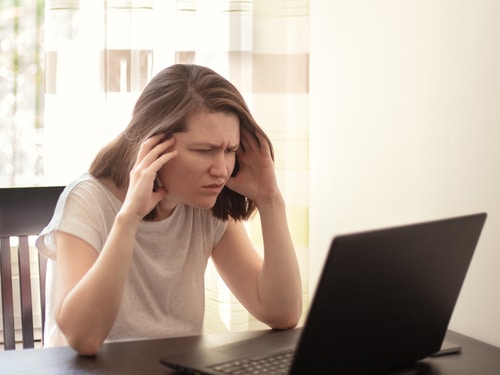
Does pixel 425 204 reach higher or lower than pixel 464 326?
higher

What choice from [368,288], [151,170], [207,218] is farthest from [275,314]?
[368,288]

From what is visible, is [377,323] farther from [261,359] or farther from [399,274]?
[261,359]

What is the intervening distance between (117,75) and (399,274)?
1291 mm

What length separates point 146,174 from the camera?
155 centimetres

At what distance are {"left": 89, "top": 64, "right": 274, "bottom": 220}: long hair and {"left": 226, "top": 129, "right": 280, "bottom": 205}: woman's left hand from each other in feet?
0.18

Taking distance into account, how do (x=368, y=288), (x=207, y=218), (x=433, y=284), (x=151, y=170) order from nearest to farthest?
(x=368, y=288) → (x=433, y=284) → (x=151, y=170) → (x=207, y=218)

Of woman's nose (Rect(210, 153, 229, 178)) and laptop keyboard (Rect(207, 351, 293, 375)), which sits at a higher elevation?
woman's nose (Rect(210, 153, 229, 178))

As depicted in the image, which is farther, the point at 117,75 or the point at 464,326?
the point at 117,75

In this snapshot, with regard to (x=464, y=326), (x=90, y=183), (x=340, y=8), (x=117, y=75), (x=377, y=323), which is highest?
(x=340, y=8)

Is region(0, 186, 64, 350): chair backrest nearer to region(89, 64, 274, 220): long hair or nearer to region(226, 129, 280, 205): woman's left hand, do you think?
region(89, 64, 274, 220): long hair

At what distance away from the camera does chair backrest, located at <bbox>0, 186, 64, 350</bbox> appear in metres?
1.70

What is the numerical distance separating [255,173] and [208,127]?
23cm

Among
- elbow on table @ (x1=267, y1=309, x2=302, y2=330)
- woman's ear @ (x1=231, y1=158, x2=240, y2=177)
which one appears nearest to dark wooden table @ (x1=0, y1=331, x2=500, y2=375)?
elbow on table @ (x1=267, y1=309, x2=302, y2=330)

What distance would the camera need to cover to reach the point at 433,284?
120 cm
